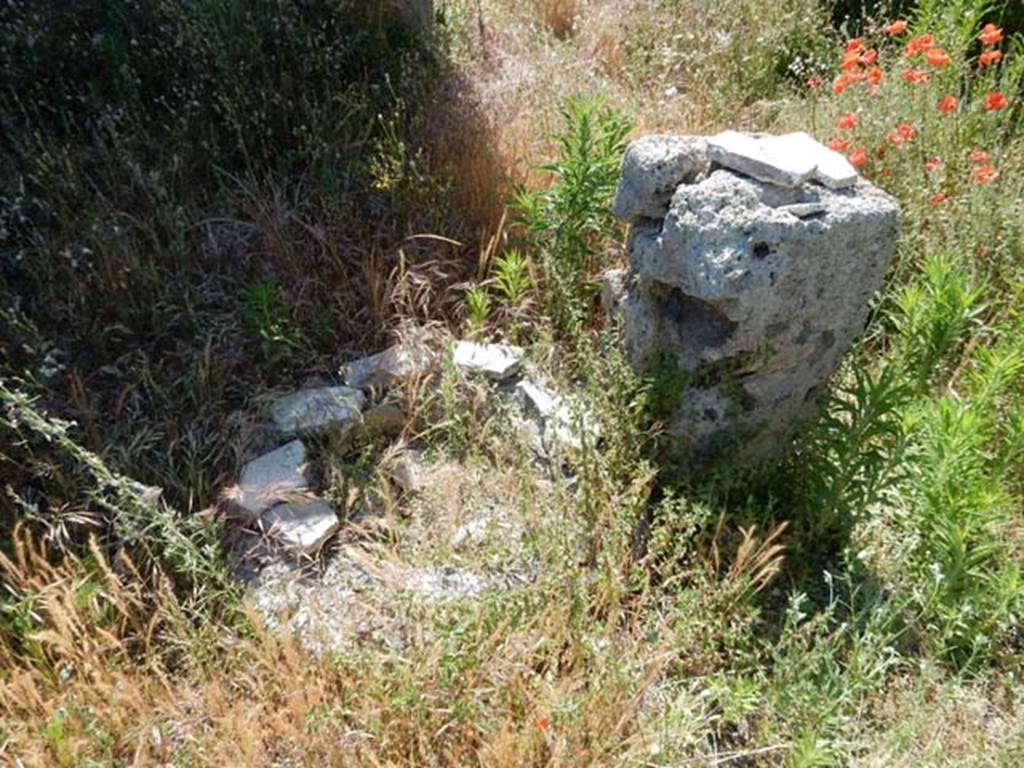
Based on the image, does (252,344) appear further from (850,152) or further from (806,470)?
(850,152)

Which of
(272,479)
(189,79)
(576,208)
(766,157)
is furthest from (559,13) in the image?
(272,479)

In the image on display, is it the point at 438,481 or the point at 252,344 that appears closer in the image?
the point at 438,481

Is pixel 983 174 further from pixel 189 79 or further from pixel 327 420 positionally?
pixel 189 79

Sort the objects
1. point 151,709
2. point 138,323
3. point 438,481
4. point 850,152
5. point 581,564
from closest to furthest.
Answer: point 151,709 → point 581,564 → point 438,481 → point 138,323 → point 850,152

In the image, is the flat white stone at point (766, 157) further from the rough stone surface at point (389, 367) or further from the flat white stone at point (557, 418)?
the rough stone surface at point (389, 367)

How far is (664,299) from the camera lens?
3.13 m

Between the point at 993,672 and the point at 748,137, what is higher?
the point at 748,137

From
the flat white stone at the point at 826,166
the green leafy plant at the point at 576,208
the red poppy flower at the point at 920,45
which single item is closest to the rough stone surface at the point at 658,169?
the flat white stone at the point at 826,166

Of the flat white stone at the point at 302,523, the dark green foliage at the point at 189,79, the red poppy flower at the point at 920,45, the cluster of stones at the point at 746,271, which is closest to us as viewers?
the cluster of stones at the point at 746,271

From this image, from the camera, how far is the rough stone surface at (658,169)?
2.95m

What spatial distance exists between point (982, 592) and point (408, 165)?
128 inches

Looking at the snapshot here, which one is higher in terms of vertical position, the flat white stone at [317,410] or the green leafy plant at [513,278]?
the green leafy plant at [513,278]

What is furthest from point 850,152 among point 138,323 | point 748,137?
point 138,323

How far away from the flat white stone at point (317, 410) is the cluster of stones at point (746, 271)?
3.89 feet
